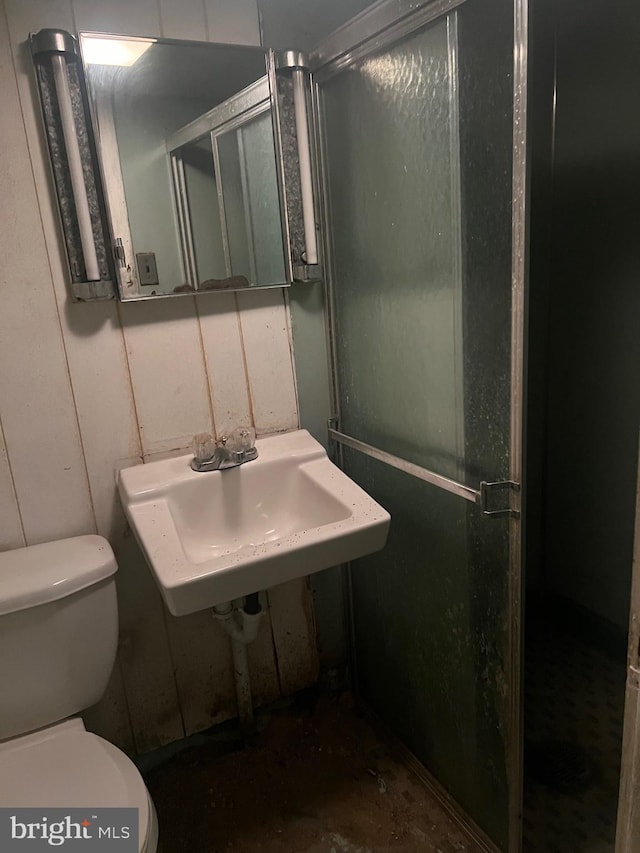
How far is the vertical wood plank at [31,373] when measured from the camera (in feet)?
4.24

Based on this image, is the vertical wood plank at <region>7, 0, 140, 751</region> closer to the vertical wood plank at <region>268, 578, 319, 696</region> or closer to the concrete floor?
the concrete floor

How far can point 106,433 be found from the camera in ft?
4.93

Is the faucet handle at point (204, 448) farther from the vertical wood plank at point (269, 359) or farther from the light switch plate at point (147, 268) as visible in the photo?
the light switch plate at point (147, 268)

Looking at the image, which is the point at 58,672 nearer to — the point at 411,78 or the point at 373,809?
the point at 373,809

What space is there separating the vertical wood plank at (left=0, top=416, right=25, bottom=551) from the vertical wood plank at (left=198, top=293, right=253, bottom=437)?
0.52 meters

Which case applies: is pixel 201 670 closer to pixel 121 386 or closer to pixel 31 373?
pixel 121 386

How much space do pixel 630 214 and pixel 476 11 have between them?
942mm

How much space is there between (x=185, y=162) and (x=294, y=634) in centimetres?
140

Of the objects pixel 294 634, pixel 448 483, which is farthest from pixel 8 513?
pixel 448 483

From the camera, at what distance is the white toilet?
46.4 inches

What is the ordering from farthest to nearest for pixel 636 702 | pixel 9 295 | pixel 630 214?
pixel 630 214
pixel 9 295
pixel 636 702

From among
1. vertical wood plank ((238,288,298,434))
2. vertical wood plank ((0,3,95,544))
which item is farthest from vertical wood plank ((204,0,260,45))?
vertical wood plank ((238,288,298,434))

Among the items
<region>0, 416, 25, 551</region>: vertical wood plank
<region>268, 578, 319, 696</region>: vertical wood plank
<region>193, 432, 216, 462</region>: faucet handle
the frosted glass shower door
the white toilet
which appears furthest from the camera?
<region>268, 578, 319, 696</region>: vertical wood plank

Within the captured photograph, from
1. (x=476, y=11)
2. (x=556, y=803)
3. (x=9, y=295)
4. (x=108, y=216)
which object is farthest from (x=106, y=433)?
(x=556, y=803)
